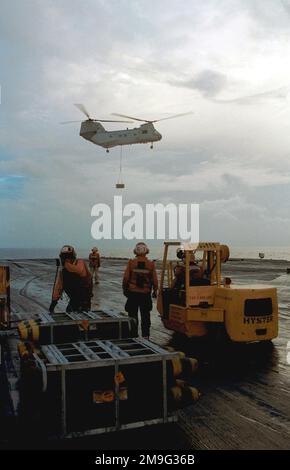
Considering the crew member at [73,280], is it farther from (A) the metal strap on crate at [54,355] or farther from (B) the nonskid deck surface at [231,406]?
(A) the metal strap on crate at [54,355]

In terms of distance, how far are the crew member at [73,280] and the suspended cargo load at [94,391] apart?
8.64 ft

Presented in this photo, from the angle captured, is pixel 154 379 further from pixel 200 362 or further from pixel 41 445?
pixel 200 362

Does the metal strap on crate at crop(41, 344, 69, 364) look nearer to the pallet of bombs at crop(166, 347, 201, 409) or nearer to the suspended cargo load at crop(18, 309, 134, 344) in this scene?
the suspended cargo load at crop(18, 309, 134, 344)

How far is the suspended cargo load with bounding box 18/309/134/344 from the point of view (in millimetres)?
6223

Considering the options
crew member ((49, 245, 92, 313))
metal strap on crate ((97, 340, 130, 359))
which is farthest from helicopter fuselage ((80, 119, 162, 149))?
metal strap on crate ((97, 340, 130, 359))

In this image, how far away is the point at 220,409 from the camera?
5.78 metres

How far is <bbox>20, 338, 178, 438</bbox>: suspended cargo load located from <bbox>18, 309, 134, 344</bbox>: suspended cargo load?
0.93 m

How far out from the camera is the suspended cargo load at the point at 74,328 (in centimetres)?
622

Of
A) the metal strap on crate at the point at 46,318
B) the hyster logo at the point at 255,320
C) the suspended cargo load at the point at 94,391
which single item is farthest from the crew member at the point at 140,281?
the suspended cargo load at the point at 94,391

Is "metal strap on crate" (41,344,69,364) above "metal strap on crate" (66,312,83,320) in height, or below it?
below

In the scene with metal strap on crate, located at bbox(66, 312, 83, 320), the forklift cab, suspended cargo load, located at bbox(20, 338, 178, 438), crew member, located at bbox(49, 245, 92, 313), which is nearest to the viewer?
suspended cargo load, located at bbox(20, 338, 178, 438)
